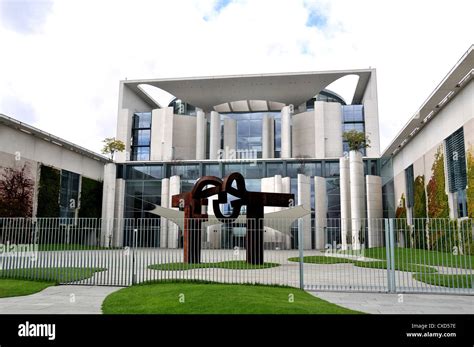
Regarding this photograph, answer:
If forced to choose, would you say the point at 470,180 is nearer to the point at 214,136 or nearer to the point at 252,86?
the point at 214,136

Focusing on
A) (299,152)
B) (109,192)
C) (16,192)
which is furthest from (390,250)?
(299,152)

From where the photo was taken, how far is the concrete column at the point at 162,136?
5175cm

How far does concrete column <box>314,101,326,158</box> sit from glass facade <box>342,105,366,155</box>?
464 centimetres

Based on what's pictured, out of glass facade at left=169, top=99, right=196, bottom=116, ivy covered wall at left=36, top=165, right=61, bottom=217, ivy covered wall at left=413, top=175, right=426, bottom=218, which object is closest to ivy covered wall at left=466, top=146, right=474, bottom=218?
ivy covered wall at left=413, top=175, right=426, bottom=218

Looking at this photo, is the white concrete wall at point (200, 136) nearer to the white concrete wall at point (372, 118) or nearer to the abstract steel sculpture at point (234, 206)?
the white concrete wall at point (372, 118)

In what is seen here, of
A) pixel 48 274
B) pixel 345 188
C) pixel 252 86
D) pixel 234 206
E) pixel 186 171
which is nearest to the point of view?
pixel 48 274

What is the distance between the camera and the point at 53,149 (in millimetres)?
40781

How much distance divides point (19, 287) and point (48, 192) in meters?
28.2

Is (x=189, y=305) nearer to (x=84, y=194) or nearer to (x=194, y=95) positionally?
(x=84, y=194)

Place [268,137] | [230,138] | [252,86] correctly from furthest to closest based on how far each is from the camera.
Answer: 1. [230,138]
2. [252,86]
3. [268,137]

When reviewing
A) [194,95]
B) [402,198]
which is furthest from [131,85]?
[402,198]

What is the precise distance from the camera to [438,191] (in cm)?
2972

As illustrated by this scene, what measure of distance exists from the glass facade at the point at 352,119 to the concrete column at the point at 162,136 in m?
21.0
